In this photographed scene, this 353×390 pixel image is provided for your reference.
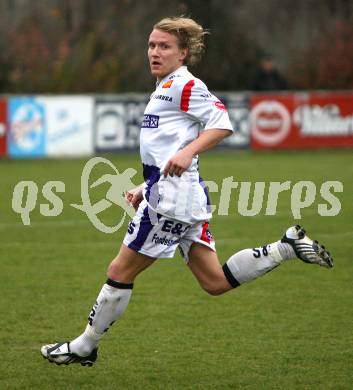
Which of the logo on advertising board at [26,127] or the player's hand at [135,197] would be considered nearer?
the player's hand at [135,197]

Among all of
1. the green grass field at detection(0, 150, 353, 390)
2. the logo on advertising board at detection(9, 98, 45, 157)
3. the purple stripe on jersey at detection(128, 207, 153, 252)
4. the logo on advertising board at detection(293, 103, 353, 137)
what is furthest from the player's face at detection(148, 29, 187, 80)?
the logo on advertising board at detection(293, 103, 353, 137)

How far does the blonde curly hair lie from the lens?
555 centimetres

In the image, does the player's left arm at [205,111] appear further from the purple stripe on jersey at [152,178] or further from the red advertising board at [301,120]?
the red advertising board at [301,120]

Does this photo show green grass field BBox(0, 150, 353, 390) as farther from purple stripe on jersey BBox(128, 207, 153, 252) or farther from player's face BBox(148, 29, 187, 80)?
player's face BBox(148, 29, 187, 80)

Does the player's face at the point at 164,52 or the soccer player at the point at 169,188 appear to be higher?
the player's face at the point at 164,52

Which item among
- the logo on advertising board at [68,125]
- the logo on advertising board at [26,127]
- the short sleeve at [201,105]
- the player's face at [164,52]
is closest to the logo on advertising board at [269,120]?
the logo on advertising board at [68,125]

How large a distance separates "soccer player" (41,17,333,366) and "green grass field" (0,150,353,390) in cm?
41

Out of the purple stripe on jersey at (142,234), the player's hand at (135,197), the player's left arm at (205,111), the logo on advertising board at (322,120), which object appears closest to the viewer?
the player's left arm at (205,111)

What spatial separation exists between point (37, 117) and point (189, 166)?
14.4 meters

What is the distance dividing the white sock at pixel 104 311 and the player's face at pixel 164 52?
123cm

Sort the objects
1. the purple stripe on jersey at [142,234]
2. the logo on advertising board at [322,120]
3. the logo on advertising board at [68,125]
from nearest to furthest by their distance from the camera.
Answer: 1. the purple stripe on jersey at [142,234]
2. the logo on advertising board at [68,125]
3. the logo on advertising board at [322,120]

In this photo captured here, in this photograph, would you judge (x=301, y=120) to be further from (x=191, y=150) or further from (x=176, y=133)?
(x=191, y=150)

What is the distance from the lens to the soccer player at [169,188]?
17.9 feet

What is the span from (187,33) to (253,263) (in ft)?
4.50
